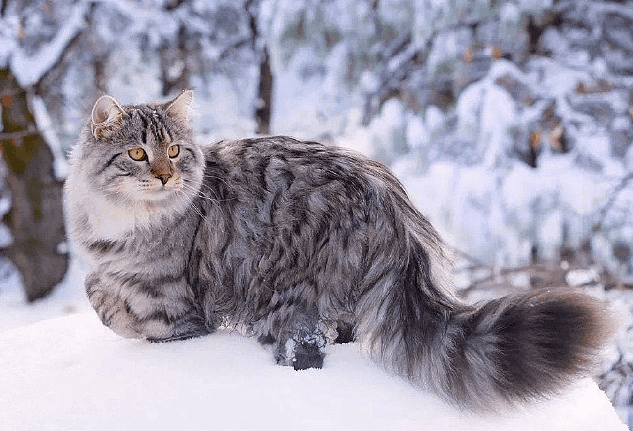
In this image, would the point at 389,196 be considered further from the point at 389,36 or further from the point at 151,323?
the point at 389,36

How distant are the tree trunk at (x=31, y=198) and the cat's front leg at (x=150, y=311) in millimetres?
3728

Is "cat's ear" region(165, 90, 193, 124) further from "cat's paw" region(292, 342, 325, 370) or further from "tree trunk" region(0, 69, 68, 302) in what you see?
"tree trunk" region(0, 69, 68, 302)

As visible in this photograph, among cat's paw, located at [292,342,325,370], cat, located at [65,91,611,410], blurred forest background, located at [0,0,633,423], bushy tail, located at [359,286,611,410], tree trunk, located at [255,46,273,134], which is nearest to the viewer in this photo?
bushy tail, located at [359,286,611,410]

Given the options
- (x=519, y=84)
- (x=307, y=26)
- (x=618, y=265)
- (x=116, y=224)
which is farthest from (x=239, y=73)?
(x=116, y=224)

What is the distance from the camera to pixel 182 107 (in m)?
2.18

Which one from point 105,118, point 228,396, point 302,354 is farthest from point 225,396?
point 105,118

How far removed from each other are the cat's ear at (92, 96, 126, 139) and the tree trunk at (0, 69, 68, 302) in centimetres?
369

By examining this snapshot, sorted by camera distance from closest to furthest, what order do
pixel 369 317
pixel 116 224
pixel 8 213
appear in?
pixel 369 317 < pixel 116 224 < pixel 8 213

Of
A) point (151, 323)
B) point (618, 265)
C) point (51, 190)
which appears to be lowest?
point (51, 190)

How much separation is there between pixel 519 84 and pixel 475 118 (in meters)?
0.50

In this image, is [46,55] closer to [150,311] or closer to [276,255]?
[150,311]

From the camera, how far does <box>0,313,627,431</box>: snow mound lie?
167cm

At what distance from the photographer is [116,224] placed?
2.03 metres

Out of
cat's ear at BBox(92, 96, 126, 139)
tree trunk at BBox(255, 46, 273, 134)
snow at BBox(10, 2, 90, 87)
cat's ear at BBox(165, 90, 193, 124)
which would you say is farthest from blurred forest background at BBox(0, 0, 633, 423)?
cat's ear at BBox(92, 96, 126, 139)
